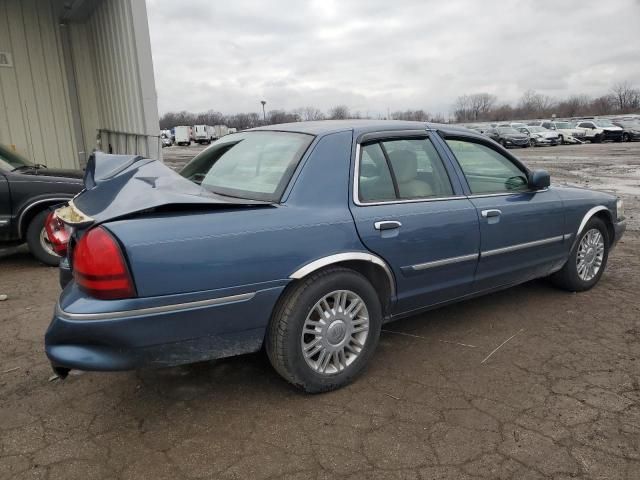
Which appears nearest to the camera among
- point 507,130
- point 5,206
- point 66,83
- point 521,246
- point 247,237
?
point 247,237

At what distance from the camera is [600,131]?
36.8m

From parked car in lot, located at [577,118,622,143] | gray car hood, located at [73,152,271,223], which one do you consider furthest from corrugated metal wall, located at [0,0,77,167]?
parked car in lot, located at [577,118,622,143]

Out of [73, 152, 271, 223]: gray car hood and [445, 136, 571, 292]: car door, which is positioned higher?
[73, 152, 271, 223]: gray car hood

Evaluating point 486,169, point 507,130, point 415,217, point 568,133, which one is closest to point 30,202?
point 415,217

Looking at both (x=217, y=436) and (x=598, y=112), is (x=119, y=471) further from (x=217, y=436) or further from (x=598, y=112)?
(x=598, y=112)

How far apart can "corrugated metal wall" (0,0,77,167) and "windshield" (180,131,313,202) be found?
8126 millimetres

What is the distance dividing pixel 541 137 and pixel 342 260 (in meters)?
36.4

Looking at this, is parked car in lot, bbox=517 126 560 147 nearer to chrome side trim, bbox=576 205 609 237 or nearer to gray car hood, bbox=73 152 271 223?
chrome side trim, bbox=576 205 609 237

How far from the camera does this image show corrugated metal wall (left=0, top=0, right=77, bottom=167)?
987 centimetres

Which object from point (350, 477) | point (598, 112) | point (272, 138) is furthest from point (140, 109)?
point (598, 112)

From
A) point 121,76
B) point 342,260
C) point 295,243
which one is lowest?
point 342,260

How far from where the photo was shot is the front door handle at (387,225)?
10.2ft

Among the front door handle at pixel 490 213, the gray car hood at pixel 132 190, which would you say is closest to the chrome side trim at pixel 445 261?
the front door handle at pixel 490 213

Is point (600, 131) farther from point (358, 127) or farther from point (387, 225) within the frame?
point (387, 225)
